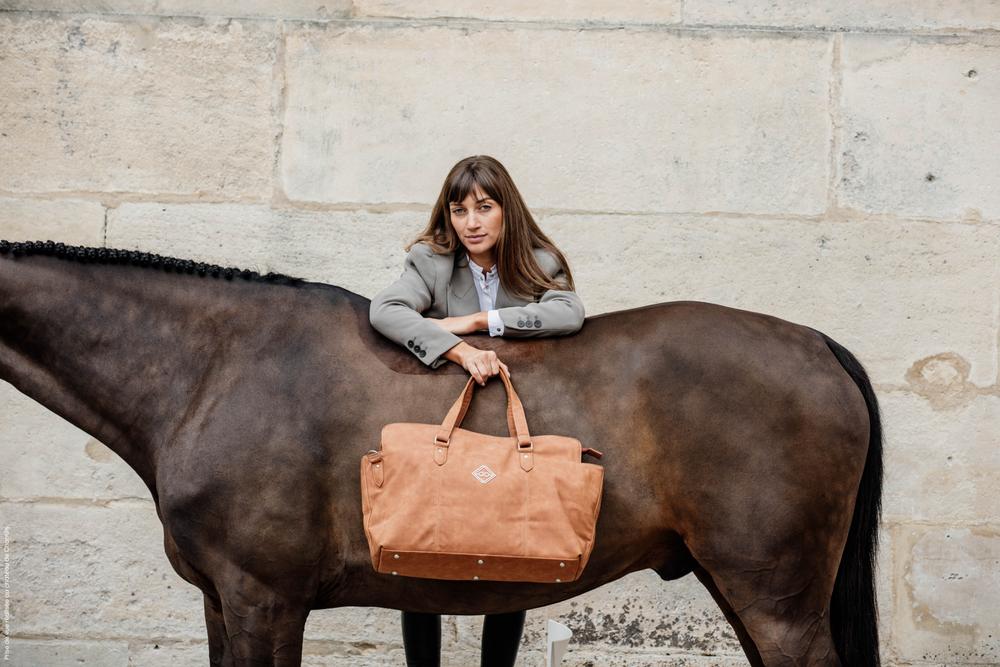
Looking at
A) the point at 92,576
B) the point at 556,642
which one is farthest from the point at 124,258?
the point at 92,576

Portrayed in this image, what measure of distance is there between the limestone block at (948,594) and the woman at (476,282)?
2166mm

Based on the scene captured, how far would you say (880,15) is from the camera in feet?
12.0

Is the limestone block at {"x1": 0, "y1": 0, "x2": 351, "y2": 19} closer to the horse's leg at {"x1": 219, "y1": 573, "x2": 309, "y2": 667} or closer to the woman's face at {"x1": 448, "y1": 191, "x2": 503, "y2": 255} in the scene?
the woman's face at {"x1": 448, "y1": 191, "x2": 503, "y2": 255}

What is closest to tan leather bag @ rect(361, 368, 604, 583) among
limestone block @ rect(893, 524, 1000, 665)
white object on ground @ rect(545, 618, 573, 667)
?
white object on ground @ rect(545, 618, 573, 667)

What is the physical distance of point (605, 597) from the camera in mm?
3662

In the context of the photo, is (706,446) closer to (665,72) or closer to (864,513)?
(864,513)

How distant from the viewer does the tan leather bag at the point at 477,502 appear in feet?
6.93

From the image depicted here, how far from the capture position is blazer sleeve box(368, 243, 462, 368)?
7.41 ft

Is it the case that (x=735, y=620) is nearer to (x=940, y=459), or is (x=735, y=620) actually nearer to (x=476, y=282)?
(x=476, y=282)

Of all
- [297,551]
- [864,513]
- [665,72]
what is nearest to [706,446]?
[864,513]

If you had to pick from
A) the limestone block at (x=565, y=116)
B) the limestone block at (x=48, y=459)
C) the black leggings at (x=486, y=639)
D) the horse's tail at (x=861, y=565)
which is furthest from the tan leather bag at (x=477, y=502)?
the limestone block at (x=48, y=459)

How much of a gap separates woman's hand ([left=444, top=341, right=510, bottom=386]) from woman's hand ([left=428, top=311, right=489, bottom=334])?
0.09m

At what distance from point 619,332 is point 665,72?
5.75 feet

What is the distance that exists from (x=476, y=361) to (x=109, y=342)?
99 cm
